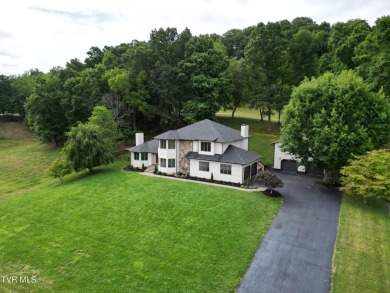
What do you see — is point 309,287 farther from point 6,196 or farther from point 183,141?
point 6,196

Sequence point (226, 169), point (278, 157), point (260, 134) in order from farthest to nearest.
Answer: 1. point (260, 134)
2. point (278, 157)
3. point (226, 169)

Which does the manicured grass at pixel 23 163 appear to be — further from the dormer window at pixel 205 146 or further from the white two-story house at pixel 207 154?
the dormer window at pixel 205 146

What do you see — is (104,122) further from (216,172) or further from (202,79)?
(216,172)

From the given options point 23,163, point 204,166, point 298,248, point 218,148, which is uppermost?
point 218,148

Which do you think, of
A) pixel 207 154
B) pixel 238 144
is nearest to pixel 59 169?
pixel 207 154

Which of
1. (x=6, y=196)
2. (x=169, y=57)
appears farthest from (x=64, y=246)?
(x=169, y=57)

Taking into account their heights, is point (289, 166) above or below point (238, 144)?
below

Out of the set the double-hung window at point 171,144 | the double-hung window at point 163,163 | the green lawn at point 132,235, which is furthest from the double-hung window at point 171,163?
the green lawn at point 132,235
